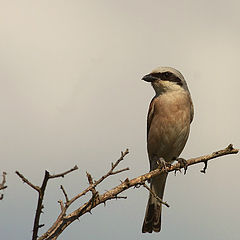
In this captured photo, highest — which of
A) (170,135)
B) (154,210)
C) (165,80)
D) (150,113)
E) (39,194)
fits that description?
(165,80)

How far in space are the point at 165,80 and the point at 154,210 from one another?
214 centimetres

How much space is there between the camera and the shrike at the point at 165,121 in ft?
26.7

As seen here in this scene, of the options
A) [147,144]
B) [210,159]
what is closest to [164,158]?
[147,144]

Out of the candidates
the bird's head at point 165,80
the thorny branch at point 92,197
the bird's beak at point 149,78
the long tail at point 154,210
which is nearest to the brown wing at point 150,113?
the bird's head at point 165,80

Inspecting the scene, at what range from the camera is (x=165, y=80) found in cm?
855

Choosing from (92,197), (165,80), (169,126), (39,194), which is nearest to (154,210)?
(169,126)

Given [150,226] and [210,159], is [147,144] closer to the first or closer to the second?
[150,226]

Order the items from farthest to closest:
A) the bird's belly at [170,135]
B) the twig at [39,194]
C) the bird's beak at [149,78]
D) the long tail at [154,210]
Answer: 1. the bird's beak at [149,78]
2. the long tail at [154,210]
3. the bird's belly at [170,135]
4. the twig at [39,194]

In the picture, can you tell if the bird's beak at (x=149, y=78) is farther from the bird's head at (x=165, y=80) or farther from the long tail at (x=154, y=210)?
the long tail at (x=154, y=210)

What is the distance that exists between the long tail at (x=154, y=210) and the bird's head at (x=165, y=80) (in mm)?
1483

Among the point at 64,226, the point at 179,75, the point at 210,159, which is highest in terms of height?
the point at 179,75

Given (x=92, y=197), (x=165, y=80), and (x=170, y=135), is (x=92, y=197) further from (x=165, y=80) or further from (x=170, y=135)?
(x=165, y=80)

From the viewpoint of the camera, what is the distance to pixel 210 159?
529 centimetres

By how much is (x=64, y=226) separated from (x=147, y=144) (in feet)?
16.0
